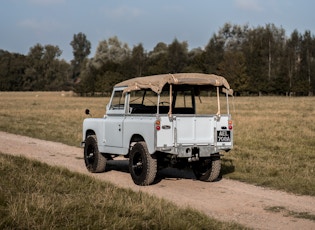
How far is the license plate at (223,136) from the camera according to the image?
34.8 ft

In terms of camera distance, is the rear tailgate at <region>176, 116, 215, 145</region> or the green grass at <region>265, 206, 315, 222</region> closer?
the green grass at <region>265, 206, 315, 222</region>

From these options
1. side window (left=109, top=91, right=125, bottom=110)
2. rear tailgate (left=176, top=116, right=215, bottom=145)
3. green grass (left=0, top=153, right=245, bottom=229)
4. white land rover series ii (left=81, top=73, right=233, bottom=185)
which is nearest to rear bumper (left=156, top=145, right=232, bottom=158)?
white land rover series ii (left=81, top=73, right=233, bottom=185)

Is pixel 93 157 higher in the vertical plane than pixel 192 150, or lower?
lower

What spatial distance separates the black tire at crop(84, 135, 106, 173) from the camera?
12.1 m

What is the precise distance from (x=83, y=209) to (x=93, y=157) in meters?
5.77

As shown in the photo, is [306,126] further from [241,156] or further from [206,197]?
[206,197]

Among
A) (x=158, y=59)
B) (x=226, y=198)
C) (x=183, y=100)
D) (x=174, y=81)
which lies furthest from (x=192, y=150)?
(x=158, y=59)

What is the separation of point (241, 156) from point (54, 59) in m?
147

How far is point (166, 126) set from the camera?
9961 mm

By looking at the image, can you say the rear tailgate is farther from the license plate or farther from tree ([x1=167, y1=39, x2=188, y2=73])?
tree ([x1=167, y1=39, x2=188, y2=73])

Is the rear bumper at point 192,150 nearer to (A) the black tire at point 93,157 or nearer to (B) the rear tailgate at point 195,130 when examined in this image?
(B) the rear tailgate at point 195,130

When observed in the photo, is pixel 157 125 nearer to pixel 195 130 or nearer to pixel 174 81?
pixel 195 130

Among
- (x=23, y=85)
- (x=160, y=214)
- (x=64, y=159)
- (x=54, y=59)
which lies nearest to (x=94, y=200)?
(x=160, y=214)

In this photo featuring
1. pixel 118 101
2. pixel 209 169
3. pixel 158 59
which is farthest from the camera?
pixel 158 59
